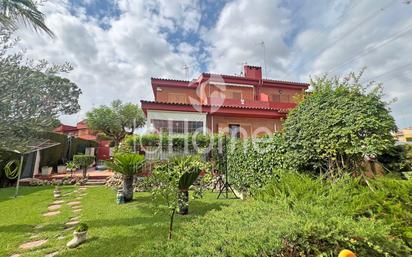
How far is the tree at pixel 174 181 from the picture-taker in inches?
173

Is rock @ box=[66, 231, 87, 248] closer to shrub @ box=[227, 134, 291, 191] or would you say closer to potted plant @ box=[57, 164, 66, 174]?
shrub @ box=[227, 134, 291, 191]

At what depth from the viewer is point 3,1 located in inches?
159

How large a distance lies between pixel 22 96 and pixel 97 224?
137 inches

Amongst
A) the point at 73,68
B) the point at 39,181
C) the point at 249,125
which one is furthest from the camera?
the point at 249,125

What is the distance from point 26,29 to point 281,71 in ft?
67.6

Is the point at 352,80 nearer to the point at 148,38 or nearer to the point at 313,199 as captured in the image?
the point at 313,199

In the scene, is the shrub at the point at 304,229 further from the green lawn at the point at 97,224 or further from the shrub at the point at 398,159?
the shrub at the point at 398,159

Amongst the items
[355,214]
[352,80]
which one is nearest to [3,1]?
[355,214]

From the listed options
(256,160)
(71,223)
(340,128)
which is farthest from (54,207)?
(340,128)

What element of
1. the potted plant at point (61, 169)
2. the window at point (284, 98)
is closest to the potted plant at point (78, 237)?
the potted plant at point (61, 169)

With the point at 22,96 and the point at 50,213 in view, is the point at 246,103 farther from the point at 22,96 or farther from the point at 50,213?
the point at 22,96

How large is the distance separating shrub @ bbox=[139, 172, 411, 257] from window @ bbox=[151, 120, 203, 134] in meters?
11.1

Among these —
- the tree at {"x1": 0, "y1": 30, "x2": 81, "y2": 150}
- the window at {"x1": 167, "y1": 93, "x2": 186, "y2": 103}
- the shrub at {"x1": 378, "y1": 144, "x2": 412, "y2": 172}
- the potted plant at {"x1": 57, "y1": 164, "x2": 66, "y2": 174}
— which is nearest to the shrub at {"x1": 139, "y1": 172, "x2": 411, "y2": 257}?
the shrub at {"x1": 378, "y1": 144, "x2": 412, "y2": 172}

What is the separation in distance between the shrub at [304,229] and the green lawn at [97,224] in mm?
1029
